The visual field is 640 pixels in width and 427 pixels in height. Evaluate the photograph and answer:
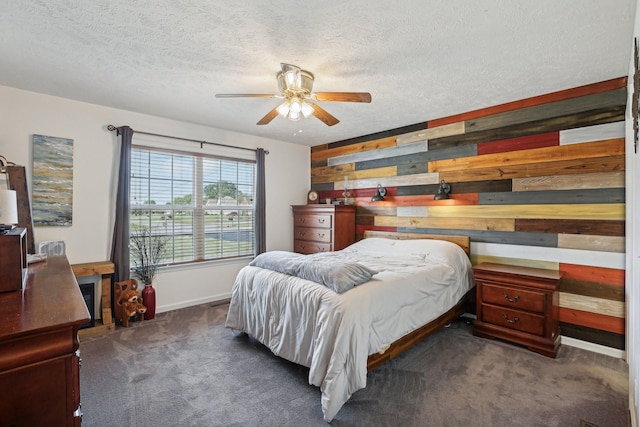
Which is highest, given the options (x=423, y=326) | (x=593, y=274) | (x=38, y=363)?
(x=38, y=363)

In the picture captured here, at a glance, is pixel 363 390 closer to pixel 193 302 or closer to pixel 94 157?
pixel 193 302

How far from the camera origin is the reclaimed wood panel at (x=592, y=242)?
108 inches

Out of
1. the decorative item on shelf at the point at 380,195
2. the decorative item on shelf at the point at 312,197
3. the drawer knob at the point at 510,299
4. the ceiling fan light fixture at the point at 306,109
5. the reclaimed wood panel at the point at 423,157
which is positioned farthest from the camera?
the decorative item on shelf at the point at 312,197

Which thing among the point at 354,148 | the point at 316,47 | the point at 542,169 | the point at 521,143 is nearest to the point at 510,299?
the point at 542,169

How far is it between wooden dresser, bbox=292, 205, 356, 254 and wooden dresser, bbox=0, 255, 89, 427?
3666 millimetres

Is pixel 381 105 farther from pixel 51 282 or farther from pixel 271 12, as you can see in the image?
pixel 51 282

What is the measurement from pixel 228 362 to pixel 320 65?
262 cm

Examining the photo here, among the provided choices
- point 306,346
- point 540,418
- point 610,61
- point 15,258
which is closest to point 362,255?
point 306,346

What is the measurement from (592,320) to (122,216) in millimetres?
5009

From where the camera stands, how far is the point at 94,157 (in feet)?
11.4

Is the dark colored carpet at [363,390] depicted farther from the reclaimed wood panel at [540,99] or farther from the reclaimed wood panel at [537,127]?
the reclaimed wood panel at [540,99]

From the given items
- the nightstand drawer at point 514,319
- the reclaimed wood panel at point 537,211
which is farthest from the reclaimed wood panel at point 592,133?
the nightstand drawer at point 514,319

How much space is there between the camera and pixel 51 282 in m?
1.49

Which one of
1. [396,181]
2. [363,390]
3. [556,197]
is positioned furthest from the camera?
[396,181]
